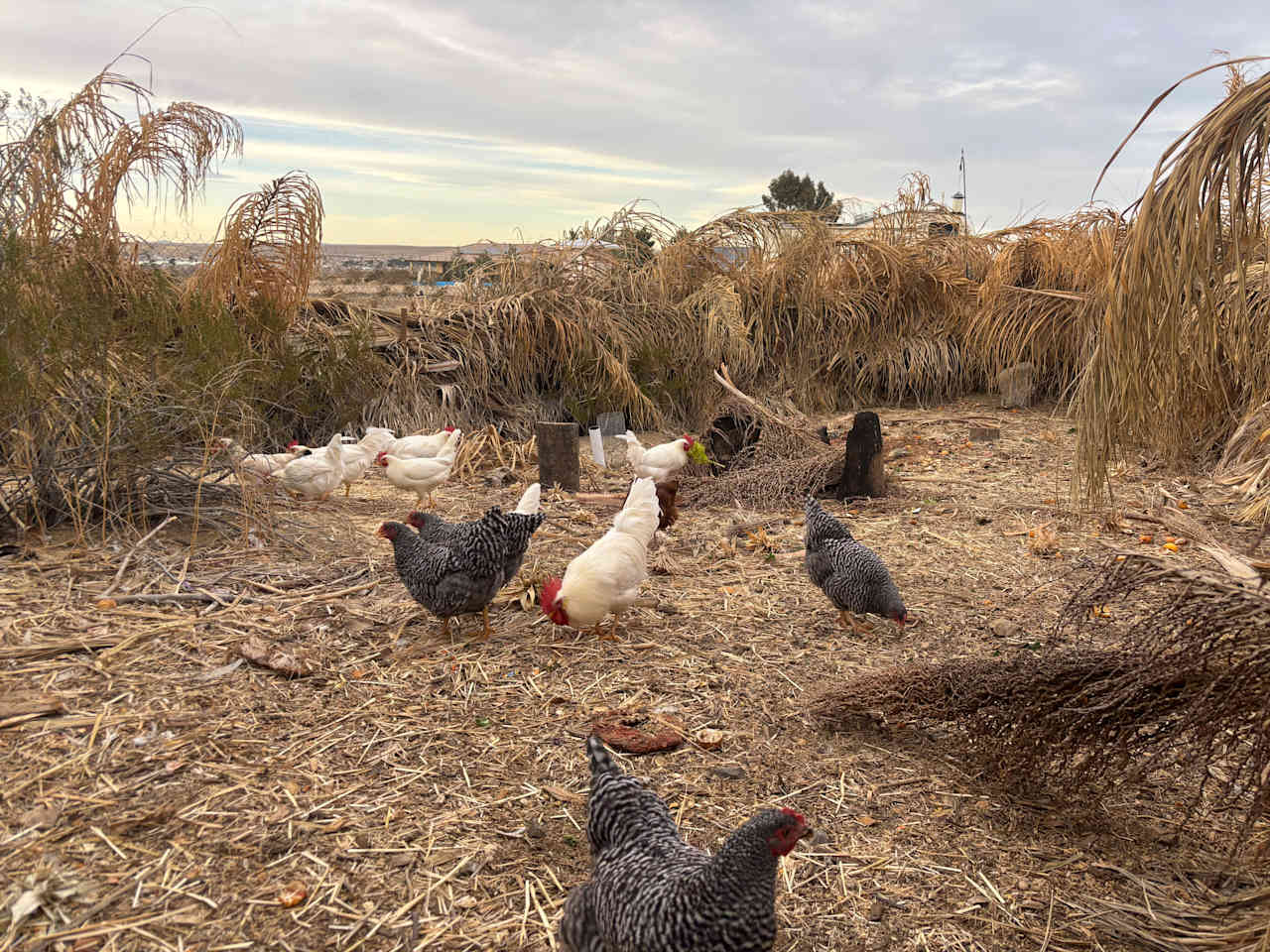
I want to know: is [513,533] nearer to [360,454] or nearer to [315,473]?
[315,473]

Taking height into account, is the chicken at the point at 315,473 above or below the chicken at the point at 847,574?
above

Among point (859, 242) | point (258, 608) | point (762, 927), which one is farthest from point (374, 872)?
point (859, 242)

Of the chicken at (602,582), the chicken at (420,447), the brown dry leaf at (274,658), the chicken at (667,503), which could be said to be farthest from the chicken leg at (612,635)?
the chicken at (420,447)

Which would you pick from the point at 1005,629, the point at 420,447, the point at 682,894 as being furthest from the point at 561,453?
the point at 682,894

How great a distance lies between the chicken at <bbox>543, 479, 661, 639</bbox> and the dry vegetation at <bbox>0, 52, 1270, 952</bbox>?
0.74ft

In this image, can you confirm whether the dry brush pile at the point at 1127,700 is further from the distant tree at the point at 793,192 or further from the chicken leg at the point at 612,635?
the distant tree at the point at 793,192

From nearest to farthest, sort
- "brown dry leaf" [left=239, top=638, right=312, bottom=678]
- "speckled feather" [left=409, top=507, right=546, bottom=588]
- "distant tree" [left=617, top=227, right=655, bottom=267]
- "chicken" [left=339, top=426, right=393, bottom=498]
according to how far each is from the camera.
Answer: "brown dry leaf" [left=239, top=638, right=312, bottom=678]
"speckled feather" [left=409, top=507, right=546, bottom=588]
"chicken" [left=339, top=426, right=393, bottom=498]
"distant tree" [left=617, top=227, right=655, bottom=267]

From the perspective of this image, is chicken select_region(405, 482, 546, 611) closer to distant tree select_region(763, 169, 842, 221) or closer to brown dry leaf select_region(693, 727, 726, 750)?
brown dry leaf select_region(693, 727, 726, 750)

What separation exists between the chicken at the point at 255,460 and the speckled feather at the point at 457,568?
161cm

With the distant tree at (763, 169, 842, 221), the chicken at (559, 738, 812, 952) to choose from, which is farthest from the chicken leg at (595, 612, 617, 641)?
the distant tree at (763, 169, 842, 221)

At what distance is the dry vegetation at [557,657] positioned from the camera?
8.47 feet

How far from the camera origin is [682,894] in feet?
6.84

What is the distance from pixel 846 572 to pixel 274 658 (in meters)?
2.79

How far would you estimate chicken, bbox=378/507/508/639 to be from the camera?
4.35 meters
